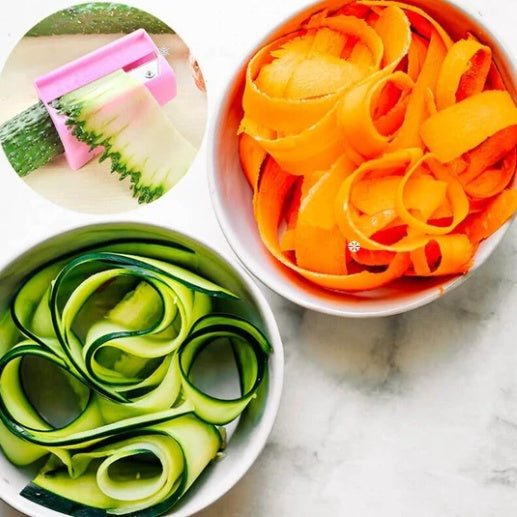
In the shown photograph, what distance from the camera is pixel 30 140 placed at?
3.01ft

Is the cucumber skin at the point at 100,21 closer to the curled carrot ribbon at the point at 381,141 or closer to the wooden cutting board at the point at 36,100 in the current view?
the wooden cutting board at the point at 36,100

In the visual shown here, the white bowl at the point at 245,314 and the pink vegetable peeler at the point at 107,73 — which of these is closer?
the white bowl at the point at 245,314

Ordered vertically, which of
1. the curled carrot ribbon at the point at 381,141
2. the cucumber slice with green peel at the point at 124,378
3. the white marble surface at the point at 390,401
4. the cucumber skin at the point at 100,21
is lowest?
the white marble surface at the point at 390,401

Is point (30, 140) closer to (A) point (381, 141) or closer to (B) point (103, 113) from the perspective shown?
(B) point (103, 113)

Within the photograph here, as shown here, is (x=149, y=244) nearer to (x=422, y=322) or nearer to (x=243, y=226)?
(x=243, y=226)

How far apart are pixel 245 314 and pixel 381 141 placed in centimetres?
21

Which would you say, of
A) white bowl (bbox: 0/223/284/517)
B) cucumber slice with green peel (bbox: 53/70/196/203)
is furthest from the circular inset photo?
white bowl (bbox: 0/223/284/517)

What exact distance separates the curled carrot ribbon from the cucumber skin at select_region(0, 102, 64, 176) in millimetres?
212

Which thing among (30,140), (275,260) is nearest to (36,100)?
(30,140)

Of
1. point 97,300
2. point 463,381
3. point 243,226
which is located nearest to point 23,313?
point 97,300

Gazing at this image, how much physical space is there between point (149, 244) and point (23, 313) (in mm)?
132

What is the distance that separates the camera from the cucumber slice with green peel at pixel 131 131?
909 mm

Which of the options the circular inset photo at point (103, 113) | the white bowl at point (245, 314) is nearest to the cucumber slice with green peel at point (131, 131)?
the circular inset photo at point (103, 113)

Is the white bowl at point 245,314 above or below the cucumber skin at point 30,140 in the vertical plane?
below
